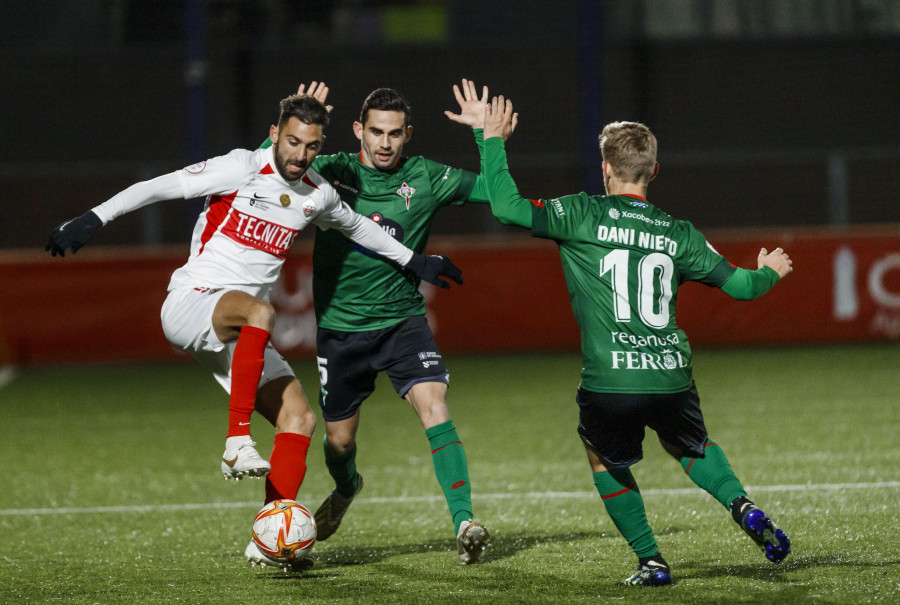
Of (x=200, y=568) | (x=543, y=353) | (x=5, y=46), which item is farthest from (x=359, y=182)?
(x=5, y=46)

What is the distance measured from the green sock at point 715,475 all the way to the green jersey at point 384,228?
1.57m

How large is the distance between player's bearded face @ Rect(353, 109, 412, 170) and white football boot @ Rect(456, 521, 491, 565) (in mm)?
1767

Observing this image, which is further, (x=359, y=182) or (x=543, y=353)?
(x=543, y=353)

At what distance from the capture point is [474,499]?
6875mm

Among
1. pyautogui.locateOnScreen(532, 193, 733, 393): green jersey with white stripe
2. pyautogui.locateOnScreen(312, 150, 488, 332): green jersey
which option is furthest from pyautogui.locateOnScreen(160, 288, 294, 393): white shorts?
pyautogui.locateOnScreen(532, 193, 733, 393): green jersey with white stripe

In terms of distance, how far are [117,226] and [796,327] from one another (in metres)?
9.30

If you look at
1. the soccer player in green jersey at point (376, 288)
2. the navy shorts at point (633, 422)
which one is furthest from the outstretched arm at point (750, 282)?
the soccer player in green jersey at point (376, 288)

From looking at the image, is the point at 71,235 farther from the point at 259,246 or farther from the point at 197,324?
the point at 259,246

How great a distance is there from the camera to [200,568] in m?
5.29

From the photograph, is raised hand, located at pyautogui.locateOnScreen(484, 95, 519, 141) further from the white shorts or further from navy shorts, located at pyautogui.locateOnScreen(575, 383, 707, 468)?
the white shorts

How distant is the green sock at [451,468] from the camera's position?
5113mm

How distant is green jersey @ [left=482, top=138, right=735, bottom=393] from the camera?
4.57 meters

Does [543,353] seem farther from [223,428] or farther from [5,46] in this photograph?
[5,46]

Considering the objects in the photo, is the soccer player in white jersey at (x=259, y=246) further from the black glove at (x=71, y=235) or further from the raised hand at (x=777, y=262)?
the raised hand at (x=777, y=262)
